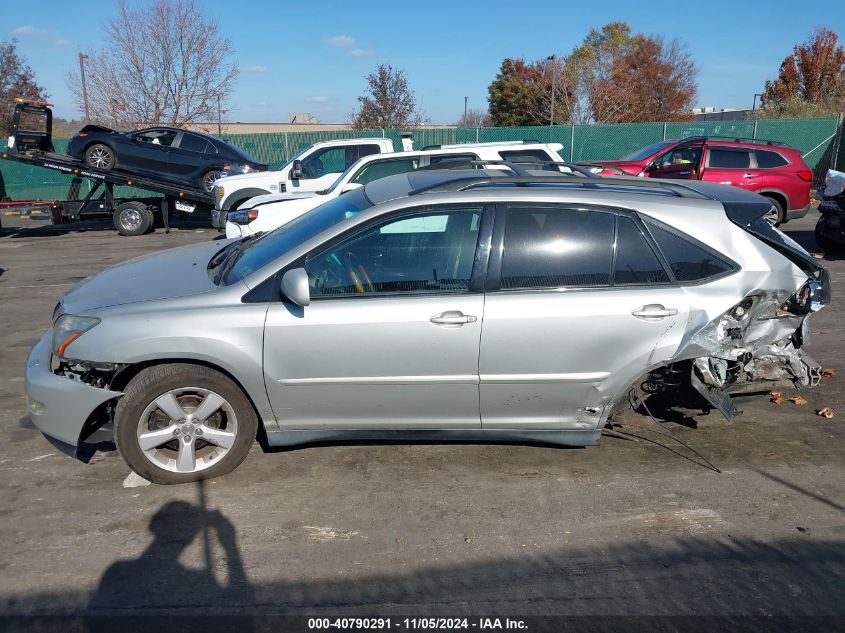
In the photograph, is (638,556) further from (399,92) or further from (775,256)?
(399,92)

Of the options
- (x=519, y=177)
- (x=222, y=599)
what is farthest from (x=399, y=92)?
(x=222, y=599)

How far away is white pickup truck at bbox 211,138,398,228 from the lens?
1209cm

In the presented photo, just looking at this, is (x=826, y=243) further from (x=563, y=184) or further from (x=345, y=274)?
(x=345, y=274)

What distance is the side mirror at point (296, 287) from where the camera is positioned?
371 cm

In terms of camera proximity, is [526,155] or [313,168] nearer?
[526,155]

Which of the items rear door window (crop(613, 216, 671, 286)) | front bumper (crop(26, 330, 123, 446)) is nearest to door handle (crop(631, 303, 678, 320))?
rear door window (crop(613, 216, 671, 286))

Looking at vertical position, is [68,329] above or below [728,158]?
below

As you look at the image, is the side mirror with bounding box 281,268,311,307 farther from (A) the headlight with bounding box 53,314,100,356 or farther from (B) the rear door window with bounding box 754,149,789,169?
(B) the rear door window with bounding box 754,149,789,169

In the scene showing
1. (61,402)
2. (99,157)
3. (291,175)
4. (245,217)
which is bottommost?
(61,402)

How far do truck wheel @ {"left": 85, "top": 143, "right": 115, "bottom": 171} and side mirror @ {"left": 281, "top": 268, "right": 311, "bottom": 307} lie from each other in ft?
45.0

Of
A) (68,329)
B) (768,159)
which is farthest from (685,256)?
(768,159)

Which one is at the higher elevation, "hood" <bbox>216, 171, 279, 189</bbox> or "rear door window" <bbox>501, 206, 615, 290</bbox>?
"hood" <bbox>216, 171, 279, 189</bbox>

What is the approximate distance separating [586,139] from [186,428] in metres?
23.2

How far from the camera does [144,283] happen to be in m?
4.29
